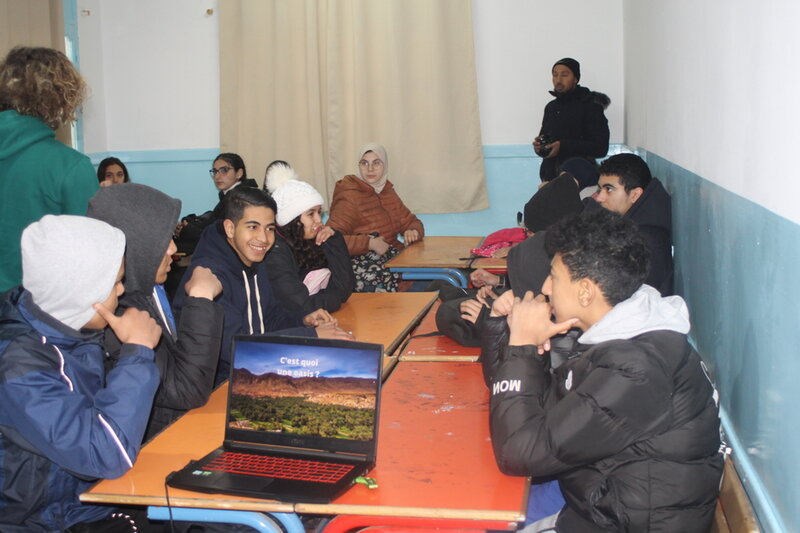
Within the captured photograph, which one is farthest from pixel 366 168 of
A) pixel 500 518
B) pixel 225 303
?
pixel 500 518

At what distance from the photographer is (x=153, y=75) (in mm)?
6719

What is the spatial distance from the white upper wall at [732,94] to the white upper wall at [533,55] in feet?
7.23

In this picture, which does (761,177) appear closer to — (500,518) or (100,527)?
(500,518)

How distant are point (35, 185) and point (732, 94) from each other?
214 centimetres

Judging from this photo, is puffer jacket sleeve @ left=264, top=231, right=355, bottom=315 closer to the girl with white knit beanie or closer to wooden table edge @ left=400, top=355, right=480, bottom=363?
the girl with white knit beanie

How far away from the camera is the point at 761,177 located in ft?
5.28

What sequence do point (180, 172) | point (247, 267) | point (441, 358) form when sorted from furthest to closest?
point (180, 172)
point (247, 267)
point (441, 358)

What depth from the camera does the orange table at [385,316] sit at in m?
2.66

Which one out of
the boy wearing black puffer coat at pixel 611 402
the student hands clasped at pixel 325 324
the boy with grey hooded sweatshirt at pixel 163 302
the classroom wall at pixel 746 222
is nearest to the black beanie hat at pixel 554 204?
the classroom wall at pixel 746 222

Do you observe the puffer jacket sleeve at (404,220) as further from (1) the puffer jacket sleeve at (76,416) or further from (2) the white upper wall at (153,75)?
(1) the puffer jacket sleeve at (76,416)

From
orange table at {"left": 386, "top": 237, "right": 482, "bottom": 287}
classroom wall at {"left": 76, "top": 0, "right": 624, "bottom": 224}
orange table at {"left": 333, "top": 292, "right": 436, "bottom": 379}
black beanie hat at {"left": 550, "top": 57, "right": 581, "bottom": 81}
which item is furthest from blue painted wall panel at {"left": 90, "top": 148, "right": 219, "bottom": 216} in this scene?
orange table at {"left": 333, "top": 292, "right": 436, "bottom": 379}

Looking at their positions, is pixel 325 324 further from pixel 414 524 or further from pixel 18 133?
pixel 414 524

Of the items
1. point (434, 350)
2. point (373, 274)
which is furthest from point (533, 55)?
point (434, 350)

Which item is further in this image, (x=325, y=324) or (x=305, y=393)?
(x=325, y=324)
